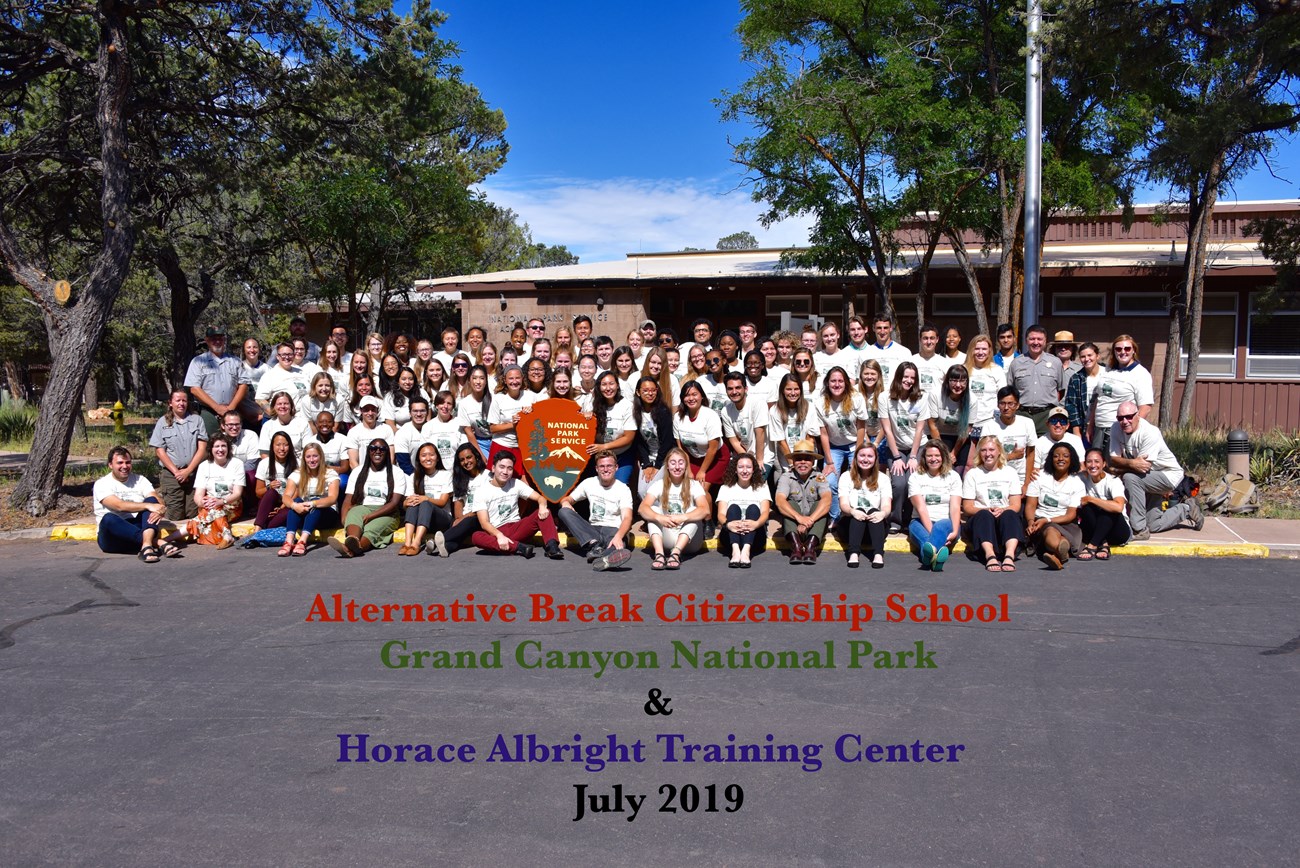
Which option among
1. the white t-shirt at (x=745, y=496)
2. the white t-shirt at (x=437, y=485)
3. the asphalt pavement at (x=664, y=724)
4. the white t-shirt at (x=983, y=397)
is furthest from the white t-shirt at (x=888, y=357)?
the white t-shirt at (x=437, y=485)

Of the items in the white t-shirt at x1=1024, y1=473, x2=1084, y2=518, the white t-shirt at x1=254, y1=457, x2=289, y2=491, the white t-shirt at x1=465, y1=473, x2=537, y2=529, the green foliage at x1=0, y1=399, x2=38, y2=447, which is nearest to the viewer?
the white t-shirt at x1=1024, y1=473, x2=1084, y2=518

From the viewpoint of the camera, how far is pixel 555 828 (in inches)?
153

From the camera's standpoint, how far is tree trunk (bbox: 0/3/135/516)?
1118 centimetres

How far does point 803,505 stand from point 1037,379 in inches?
117


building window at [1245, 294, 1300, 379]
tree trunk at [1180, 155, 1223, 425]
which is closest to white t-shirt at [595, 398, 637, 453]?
tree trunk at [1180, 155, 1223, 425]

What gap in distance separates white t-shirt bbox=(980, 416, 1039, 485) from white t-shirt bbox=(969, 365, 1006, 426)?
1.00 feet

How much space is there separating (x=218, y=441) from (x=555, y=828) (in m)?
7.41

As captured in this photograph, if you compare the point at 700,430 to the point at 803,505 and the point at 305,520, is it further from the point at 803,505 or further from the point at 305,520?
the point at 305,520

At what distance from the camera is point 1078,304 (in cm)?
2103

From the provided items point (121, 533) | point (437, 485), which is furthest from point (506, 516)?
point (121, 533)

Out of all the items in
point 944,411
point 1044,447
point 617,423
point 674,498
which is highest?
point 944,411

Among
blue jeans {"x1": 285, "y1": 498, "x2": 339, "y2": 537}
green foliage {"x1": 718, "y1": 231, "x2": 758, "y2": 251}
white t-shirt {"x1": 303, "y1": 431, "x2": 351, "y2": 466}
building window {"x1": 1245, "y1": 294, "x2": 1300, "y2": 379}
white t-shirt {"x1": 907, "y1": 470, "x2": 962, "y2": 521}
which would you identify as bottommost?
blue jeans {"x1": 285, "y1": 498, "x2": 339, "y2": 537}

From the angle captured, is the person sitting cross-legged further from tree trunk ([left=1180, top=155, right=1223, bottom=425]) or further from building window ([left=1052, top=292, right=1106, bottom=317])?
building window ([left=1052, top=292, right=1106, bottom=317])

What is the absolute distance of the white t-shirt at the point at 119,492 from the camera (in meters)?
9.23
